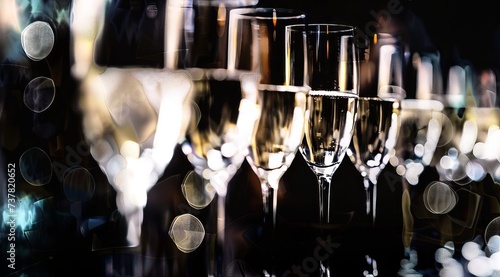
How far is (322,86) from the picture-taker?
1.57ft

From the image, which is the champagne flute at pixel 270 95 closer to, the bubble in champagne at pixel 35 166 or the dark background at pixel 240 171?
the dark background at pixel 240 171

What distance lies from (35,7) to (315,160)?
0.49 metres

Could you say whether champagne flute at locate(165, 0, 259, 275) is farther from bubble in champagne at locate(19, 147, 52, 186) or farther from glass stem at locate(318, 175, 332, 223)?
bubble in champagne at locate(19, 147, 52, 186)

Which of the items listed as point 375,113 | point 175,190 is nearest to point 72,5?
point 175,190

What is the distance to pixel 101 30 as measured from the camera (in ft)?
3.13

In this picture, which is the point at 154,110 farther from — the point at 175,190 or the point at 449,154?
the point at 449,154

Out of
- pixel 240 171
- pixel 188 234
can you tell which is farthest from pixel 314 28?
pixel 240 171

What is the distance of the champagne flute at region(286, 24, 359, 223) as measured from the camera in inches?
18.6

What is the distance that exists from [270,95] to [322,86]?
5cm

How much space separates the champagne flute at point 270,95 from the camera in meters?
0.45

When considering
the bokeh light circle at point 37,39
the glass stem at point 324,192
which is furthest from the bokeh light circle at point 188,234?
the bokeh light circle at point 37,39

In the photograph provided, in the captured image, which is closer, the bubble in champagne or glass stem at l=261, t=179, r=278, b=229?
glass stem at l=261, t=179, r=278, b=229

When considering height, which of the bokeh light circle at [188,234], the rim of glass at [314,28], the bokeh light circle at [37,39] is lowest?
the bokeh light circle at [188,234]

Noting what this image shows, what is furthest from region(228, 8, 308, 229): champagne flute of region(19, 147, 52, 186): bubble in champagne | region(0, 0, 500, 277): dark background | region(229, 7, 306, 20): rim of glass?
region(19, 147, 52, 186): bubble in champagne
